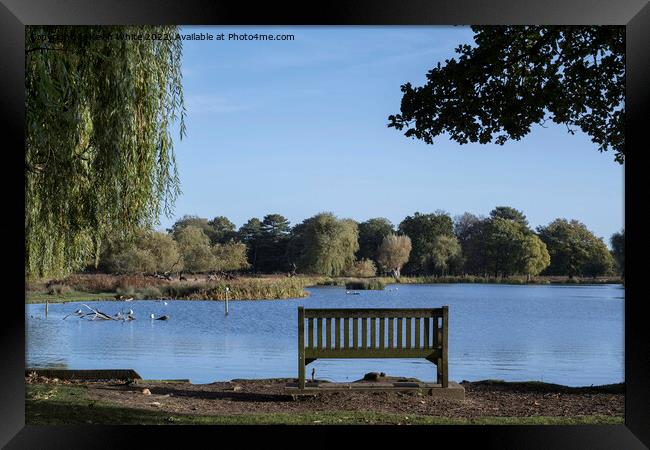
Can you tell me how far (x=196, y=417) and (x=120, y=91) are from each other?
288 cm

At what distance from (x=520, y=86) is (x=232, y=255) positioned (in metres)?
5.45

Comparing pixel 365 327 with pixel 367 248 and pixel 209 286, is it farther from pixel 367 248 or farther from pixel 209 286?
pixel 209 286

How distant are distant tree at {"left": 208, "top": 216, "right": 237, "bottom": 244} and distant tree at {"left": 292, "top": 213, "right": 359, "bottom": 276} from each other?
1.03 metres

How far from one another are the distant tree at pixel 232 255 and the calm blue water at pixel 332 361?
832 mm

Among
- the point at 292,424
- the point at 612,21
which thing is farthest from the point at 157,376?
the point at 612,21

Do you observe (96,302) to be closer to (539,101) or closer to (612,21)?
(539,101)

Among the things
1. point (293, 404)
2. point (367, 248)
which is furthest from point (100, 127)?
point (367, 248)

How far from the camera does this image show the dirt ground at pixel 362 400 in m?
6.07

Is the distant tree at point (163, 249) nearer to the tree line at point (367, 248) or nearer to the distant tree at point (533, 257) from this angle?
the tree line at point (367, 248)

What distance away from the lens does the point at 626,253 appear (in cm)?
509

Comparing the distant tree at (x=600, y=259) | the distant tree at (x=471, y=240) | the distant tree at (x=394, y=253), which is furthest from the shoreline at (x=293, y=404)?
the distant tree at (x=600, y=259)

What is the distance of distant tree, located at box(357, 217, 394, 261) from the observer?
1130 cm

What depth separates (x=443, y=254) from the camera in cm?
1150

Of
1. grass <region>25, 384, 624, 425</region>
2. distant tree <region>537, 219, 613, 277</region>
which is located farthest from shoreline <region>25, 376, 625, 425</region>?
distant tree <region>537, 219, 613, 277</region>
